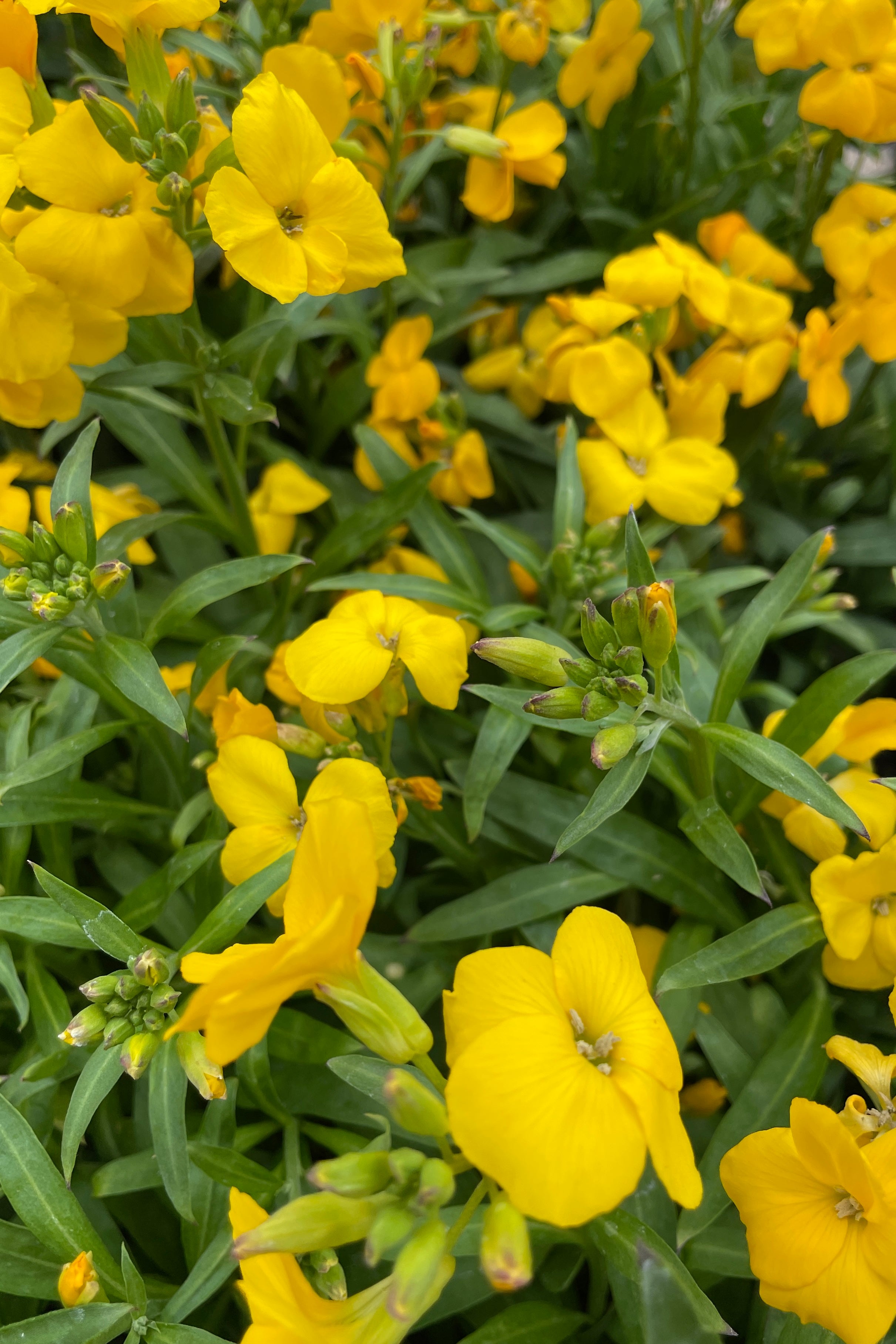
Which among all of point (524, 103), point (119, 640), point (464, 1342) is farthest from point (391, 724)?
point (524, 103)

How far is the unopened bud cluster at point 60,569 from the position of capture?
103cm

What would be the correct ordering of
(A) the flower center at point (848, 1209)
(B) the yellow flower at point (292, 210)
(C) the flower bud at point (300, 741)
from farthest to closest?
(C) the flower bud at point (300, 741) < (B) the yellow flower at point (292, 210) < (A) the flower center at point (848, 1209)

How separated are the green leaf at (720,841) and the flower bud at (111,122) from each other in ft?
3.00

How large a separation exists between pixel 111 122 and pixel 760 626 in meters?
0.89

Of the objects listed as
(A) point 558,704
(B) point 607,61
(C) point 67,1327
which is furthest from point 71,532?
(B) point 607,61

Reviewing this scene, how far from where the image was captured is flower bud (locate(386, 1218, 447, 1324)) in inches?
25.7

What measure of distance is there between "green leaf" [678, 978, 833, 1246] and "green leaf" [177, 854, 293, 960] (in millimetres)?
556

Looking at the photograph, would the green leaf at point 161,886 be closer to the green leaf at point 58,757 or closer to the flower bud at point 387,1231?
the green leaf at point 58,757

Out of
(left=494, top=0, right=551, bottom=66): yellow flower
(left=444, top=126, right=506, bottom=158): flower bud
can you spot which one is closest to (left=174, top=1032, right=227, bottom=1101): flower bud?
(left=444, top=126, right=506, bottom=158): flower bud

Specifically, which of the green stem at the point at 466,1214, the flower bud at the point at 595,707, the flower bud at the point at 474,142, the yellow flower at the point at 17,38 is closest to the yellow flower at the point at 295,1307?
the green stem at the point at 466,1214

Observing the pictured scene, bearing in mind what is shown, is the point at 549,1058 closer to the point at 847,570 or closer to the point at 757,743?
the point at 757,743

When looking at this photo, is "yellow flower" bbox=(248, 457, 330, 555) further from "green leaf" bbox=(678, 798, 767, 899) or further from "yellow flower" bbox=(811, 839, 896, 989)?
"yellow flower" bbox=(811, 839, 896, 989)

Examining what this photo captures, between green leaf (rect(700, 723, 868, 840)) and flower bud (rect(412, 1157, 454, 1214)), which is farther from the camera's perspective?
green leaf (rect(700, 723, 868, 840))

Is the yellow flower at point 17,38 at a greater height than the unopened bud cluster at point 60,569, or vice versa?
the yellow flower at point 17,38
